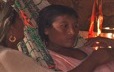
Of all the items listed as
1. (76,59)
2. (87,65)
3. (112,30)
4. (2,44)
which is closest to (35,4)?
(2,44)

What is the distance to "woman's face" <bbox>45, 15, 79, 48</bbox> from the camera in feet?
6.45

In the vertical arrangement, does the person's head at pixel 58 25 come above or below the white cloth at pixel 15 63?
below

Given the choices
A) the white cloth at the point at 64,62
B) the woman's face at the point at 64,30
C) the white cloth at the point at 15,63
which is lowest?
the white cloth at the point at 64,62

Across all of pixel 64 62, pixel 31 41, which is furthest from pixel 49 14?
pixel 64 62

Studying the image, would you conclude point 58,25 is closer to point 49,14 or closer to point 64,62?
point 49,14

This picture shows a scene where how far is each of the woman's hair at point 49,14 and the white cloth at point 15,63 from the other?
0.39 meters

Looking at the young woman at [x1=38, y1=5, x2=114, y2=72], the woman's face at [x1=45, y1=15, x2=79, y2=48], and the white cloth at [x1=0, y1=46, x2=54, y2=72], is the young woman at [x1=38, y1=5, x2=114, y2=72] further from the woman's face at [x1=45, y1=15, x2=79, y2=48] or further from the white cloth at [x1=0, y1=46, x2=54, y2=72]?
the white cloth at [x1=0, y1=46, x2=54, y2=72]

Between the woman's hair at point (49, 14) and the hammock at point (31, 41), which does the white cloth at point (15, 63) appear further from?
the woman's hair at point (49, 14)

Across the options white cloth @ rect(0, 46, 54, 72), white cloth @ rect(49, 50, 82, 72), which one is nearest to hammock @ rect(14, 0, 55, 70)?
white cloth @ rect(49, 50, 82, 72)

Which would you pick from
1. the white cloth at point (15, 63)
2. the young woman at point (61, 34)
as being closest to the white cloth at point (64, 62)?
the young woman at point (61, 34)

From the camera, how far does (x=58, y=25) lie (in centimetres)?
199

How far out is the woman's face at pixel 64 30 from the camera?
196 centimetres

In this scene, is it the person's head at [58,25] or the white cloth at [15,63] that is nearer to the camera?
the white cloth at [15,63]

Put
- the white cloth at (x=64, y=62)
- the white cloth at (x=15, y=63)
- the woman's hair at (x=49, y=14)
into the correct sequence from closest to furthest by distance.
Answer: the white cloth at (x=15, y=63), the white cloth at (x=64, y=62), the woman's hair at (x=49, y=14)
